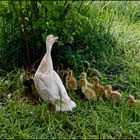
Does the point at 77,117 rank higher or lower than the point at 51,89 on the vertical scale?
lower

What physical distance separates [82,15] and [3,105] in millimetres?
1000

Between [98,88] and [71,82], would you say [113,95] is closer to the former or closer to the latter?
[98,88]

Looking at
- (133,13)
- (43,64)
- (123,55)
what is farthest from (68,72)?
(133,13)

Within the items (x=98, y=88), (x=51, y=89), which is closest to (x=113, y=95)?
(x=98, y=88)

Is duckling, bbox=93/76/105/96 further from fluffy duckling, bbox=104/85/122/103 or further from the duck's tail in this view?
the duck's tail

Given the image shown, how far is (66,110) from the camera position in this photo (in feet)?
9.53

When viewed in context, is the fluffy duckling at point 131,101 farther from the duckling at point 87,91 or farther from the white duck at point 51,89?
the white duck at point 51,89

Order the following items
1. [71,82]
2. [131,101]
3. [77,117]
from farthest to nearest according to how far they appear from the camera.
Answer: [71,82] → [131,101] → [77,117]

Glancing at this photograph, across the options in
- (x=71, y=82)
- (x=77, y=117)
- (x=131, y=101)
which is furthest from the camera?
(x=71, y=82)

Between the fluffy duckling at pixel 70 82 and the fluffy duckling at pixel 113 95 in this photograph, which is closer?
the fluffy duckling at pixel 113 95

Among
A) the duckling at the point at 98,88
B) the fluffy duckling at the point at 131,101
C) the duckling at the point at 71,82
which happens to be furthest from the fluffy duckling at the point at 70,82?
the fluffy duckling at the point at 131,101

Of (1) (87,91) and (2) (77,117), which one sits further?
(1) (87,91)

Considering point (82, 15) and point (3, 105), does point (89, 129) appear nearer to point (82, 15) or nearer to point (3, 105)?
point (3, 105)

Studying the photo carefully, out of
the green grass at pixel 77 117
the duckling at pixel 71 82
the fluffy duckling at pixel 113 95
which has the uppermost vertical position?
the duckling at pixel 71 82
